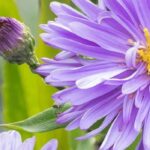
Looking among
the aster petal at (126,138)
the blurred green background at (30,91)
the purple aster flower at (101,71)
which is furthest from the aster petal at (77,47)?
the blurred green background at (30,91)

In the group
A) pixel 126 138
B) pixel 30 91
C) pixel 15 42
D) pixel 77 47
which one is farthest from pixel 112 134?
pixel 30 91

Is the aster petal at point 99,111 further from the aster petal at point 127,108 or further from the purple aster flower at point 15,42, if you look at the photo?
the purple aster flower at point 15,42

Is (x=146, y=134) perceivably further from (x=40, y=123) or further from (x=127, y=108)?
(x=40, y=123)

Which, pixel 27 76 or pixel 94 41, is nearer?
pixel 94 41

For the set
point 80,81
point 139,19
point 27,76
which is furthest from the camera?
point 27,76

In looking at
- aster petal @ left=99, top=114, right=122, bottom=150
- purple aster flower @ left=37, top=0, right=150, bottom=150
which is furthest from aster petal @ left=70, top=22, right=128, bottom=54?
aster petal @ left=99, top=114, right=122, bottom=150

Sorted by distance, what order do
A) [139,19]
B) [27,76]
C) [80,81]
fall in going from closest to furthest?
1. [80,81]
2. [139,19]
3. [27,76]

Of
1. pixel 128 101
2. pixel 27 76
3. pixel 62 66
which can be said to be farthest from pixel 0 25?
pixel 27 76

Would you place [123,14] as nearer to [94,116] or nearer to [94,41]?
[94,41]
